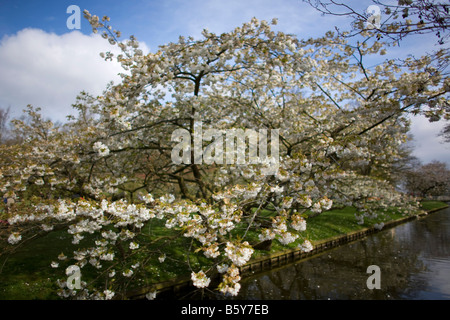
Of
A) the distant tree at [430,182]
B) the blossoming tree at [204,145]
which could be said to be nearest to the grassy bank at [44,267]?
the blossoming tree at [204,145]

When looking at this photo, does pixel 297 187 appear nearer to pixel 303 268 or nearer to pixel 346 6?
pixel 346 6

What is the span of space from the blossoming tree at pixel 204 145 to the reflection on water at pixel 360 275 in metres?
2.20

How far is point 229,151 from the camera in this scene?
8.23 m

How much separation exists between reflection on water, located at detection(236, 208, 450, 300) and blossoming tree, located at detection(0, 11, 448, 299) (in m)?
2.20

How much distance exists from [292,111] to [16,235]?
803 centimetres

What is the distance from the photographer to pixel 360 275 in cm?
973

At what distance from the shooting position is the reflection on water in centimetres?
821

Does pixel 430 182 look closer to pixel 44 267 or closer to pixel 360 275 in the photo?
pixel 360 275

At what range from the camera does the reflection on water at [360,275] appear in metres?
8.21

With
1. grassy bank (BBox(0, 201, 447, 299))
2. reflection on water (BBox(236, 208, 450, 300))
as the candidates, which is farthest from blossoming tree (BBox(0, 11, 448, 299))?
reflection on water (BBox(236, 208, 450, 300))

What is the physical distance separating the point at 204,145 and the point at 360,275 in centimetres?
706

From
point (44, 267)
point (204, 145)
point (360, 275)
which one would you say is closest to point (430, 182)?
point (360, 275)

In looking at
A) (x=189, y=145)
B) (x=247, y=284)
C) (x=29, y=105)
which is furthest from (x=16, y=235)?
(x=29, y=105)

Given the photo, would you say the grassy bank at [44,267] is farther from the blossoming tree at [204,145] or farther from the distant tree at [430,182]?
the distant tree at [430,182]
